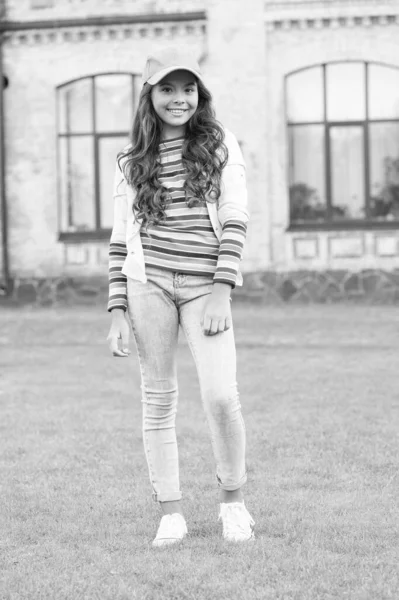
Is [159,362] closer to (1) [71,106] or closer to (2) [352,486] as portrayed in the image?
(2) [352,486]

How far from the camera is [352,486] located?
245 inches

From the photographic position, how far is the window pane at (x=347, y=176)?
21625 mm

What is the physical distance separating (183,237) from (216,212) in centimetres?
18

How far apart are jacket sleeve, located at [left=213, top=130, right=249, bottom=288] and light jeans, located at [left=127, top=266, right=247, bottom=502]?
0.14 meters

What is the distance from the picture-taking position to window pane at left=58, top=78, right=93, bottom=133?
22.2m

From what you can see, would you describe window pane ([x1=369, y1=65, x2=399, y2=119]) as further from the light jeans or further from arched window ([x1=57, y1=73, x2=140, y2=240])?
the light jeans

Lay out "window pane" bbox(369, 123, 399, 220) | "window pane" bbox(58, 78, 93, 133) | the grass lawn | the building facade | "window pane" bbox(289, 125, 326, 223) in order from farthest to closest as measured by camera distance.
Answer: "window pane" bbox(58, 78, 93, 133) → "window pane" bbox(289, 125, 326, 223) → "window pane" bbox(369, 123, 399, 220) → the building facade → the grass lawn

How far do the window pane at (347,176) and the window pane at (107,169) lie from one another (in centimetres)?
395

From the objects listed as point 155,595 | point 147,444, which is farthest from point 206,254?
point 155,595

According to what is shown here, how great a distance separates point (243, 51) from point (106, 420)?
1382 centimetres

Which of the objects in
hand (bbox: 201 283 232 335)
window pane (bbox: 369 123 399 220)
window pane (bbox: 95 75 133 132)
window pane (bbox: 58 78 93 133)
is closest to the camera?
hand (bbox: 201 283 232 335)

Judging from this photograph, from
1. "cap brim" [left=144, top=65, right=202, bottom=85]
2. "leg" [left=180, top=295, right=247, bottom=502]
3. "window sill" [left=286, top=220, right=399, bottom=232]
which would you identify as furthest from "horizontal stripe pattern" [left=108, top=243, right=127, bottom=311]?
"window sill" [left=286, top=220, right=399, bottom=232]

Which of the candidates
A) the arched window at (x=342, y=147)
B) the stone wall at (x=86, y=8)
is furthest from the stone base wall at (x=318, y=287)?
the stone wall at (x=86, y=8)

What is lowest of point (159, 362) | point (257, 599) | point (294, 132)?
point (257, 599)
